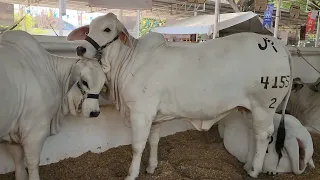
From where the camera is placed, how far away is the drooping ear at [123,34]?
219 centimetres

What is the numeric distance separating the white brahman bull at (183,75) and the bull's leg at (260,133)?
0.04 feet

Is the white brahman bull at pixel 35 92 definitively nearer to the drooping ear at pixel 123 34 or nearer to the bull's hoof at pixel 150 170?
the drooping ear at pixel 123 34

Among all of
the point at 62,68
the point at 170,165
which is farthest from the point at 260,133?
the point at 62,68

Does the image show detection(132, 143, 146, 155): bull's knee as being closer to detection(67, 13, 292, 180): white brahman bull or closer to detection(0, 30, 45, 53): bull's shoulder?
detection(67, 13, 292, 180): white brahman bull

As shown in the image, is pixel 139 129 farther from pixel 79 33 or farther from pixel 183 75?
pixel 79 33

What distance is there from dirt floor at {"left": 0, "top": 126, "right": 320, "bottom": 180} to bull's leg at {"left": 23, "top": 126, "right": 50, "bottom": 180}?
0.48 metres

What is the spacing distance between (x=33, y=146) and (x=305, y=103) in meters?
3.28

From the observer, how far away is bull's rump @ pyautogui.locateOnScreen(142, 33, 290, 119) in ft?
7.25

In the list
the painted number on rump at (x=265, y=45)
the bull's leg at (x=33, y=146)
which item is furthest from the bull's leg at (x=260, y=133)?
the bull's leg at (x=33, y=146)

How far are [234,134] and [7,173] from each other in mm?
1919

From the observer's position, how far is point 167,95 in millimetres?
2221

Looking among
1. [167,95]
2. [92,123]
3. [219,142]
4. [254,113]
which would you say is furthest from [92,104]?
[219,142]

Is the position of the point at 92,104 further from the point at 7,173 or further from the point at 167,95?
the point at 7,173

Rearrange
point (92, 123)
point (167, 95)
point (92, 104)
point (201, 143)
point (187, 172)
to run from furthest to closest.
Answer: point (201, 143) < point (92, 123) < point (187, 172) < point (167, 95) < point (92, 104)
